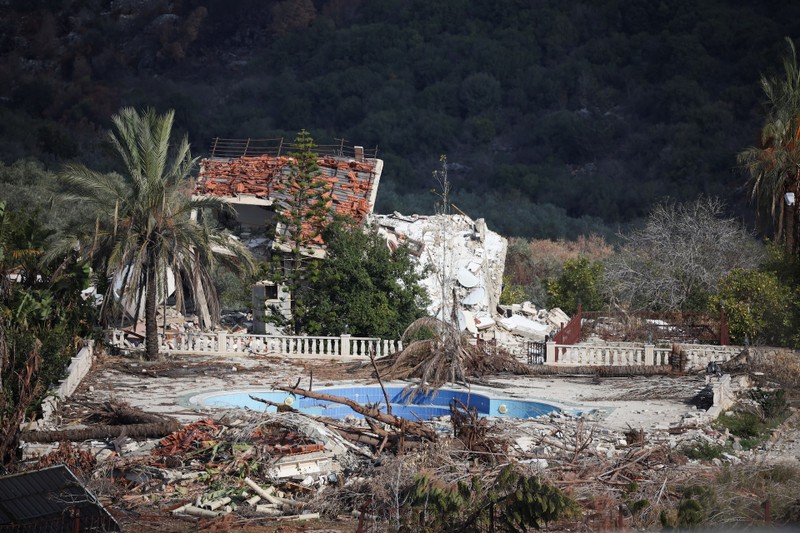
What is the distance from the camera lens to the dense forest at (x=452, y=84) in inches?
3752

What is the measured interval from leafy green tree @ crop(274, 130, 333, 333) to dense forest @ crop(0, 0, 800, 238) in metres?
47.3

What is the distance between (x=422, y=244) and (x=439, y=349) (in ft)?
44.7

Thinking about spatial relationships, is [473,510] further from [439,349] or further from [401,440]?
[439,349]

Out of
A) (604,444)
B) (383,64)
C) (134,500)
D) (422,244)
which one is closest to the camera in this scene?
(134,500)

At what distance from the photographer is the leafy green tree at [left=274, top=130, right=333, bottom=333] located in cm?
3441

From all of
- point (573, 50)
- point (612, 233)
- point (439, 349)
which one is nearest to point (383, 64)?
point (573, 50)

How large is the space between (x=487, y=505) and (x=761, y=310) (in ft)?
64.5

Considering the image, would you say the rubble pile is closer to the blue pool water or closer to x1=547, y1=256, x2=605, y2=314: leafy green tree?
the blue pool water

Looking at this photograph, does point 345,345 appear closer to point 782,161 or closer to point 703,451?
point 703,451

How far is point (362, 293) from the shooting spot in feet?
→ 106

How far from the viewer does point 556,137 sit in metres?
106

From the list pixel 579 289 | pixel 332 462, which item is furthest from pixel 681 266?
pixel 332 462

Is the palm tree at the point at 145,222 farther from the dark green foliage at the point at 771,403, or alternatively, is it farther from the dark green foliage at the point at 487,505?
the dark green foliage at the point at 487,505

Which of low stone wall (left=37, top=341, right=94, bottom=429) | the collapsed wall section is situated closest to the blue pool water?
low stone wall (left=37, top=341, right=94, bottom=429)
